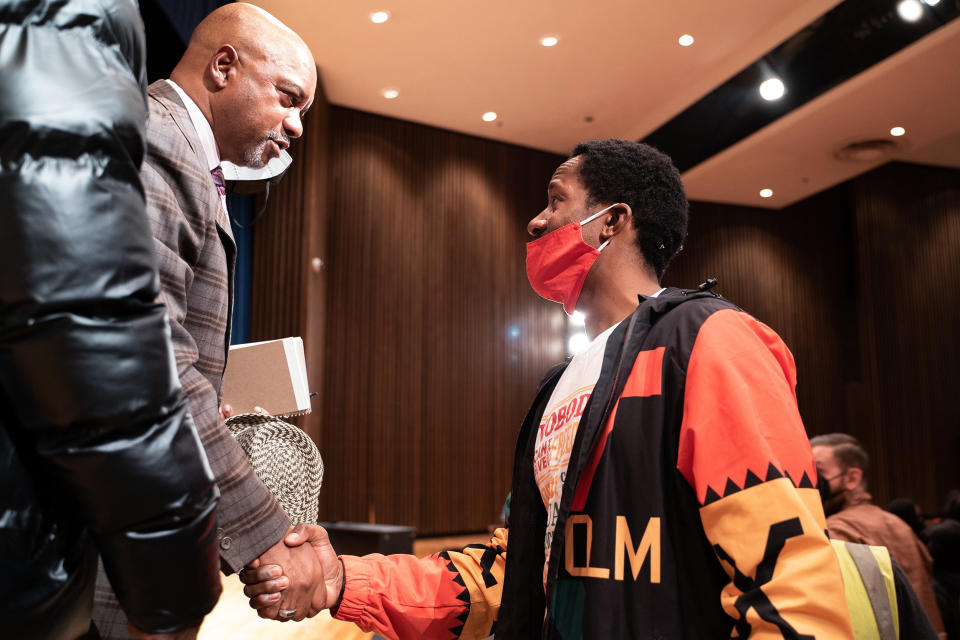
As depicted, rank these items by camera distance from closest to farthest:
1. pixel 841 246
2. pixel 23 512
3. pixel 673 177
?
pixel 23 512 < pixel 673 177 < pixel 841 246

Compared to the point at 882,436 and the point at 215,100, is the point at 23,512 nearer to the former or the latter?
the point at 215,100

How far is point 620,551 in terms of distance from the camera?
102 centimetres

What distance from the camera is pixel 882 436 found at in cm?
888

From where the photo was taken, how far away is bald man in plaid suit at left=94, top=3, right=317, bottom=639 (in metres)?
0.91

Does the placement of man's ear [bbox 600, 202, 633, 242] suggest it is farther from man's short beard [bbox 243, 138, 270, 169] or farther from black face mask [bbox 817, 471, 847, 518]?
black face mask [bbox 817, 471, 847, 518]

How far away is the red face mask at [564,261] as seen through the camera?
1532 millimetres

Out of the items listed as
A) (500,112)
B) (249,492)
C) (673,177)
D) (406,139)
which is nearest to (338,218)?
(406,139)

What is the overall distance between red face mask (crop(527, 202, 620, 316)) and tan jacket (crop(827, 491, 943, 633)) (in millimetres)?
1841

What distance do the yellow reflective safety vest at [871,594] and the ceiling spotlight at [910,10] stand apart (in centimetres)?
612

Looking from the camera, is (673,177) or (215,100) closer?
(215,100)

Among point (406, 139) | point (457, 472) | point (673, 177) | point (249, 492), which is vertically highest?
point (406, 139)

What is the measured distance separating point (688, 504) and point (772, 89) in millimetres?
6909

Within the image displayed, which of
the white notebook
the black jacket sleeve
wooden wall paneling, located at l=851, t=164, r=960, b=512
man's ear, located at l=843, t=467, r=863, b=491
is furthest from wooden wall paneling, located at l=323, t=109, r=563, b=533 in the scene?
the black jacket sleeve

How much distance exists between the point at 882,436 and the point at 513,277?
485cm
